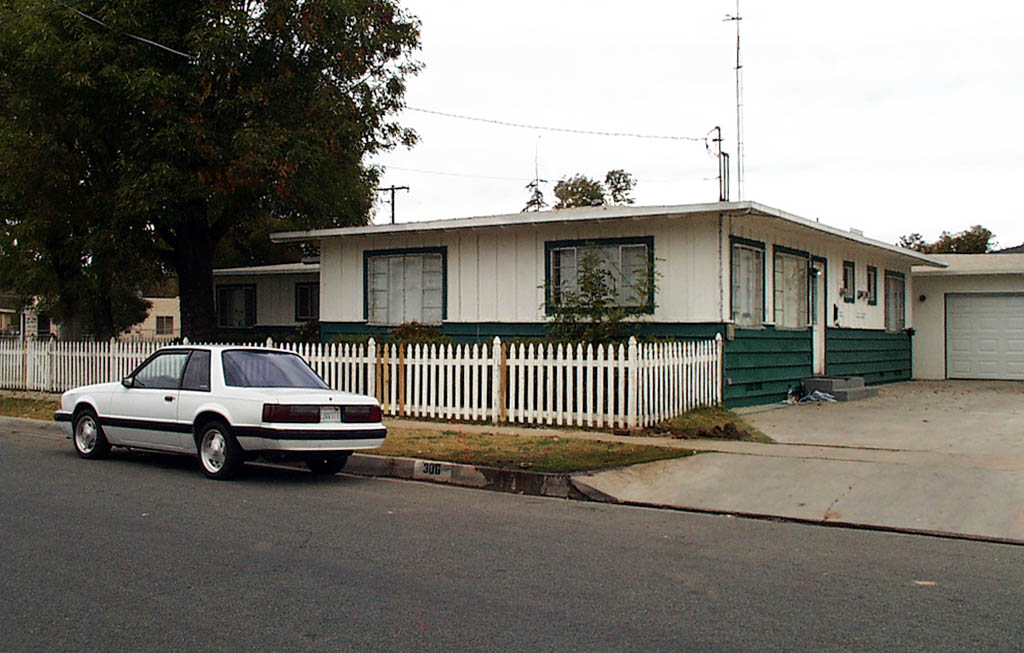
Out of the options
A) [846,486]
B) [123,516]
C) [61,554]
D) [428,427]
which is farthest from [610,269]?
[61,554]

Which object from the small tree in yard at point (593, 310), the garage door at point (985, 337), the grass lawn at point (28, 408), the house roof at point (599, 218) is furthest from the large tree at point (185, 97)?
the garage door at point (985, 337)

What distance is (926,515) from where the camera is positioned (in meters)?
8.81

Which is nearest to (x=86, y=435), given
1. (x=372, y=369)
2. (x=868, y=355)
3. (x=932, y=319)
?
(x=372, y=369)

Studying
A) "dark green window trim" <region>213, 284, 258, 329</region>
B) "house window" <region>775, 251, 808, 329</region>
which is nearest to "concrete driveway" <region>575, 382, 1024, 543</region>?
"house window" <region>775, 251, 808, 329</region>

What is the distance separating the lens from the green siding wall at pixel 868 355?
21234mm

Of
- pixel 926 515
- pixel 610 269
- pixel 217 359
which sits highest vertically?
pixel 610 269

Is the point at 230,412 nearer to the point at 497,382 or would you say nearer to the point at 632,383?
the point at 497,382

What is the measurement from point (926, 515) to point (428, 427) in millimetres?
7789

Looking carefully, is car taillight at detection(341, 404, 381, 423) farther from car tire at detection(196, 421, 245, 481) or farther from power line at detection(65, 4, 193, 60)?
power line at detection(65, 4, 193, 60)

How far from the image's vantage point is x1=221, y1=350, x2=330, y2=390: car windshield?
36.3 feet

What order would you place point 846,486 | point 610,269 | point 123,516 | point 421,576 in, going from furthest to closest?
point 610,269 < point 846,486 < point 123,516 < point 421,576

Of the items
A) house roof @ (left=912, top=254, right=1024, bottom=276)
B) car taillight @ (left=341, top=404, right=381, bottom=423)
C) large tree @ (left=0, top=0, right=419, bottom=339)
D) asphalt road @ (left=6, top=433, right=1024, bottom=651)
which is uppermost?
large tree @ (left=0, top=0, right=419, bottom=339)

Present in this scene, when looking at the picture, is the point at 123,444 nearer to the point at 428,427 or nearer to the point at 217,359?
the point at 217,359

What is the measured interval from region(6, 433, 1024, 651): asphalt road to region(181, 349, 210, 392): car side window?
5.40 feet
